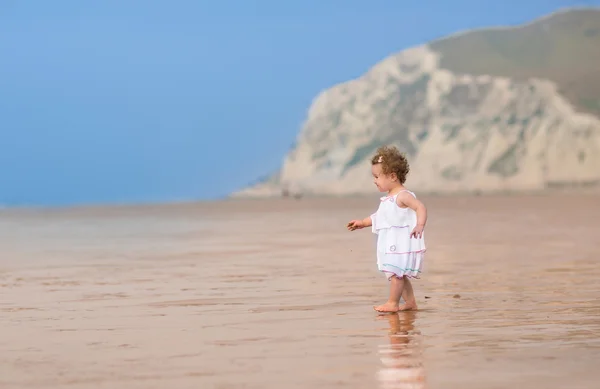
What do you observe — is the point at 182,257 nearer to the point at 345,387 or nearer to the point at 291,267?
the point at 291,267

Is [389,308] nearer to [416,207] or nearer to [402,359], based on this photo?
[416,207]

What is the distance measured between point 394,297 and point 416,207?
715 mm

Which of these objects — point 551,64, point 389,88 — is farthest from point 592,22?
point 389,88

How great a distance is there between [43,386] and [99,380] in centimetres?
25

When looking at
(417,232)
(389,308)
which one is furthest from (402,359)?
(417,232)

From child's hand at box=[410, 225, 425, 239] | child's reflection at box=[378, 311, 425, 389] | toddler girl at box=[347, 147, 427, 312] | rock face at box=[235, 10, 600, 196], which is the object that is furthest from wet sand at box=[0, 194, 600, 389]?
rock face at box=[235, 10, 600, 196]

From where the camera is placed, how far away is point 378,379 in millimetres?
5258

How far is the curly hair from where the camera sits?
8977 mm

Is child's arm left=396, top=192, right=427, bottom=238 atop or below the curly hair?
below

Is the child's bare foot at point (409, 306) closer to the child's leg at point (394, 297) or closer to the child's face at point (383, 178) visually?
the child's leg at point (394, 297)

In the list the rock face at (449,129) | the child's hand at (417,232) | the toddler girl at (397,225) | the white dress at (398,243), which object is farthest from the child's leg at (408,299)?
the rock face at (449,129)

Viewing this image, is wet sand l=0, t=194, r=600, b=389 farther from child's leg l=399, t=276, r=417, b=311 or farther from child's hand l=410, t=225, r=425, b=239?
child's hand l=410, t=225, r=425, b=239

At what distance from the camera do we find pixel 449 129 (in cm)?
13525

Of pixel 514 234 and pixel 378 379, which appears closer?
pixel 378 379
